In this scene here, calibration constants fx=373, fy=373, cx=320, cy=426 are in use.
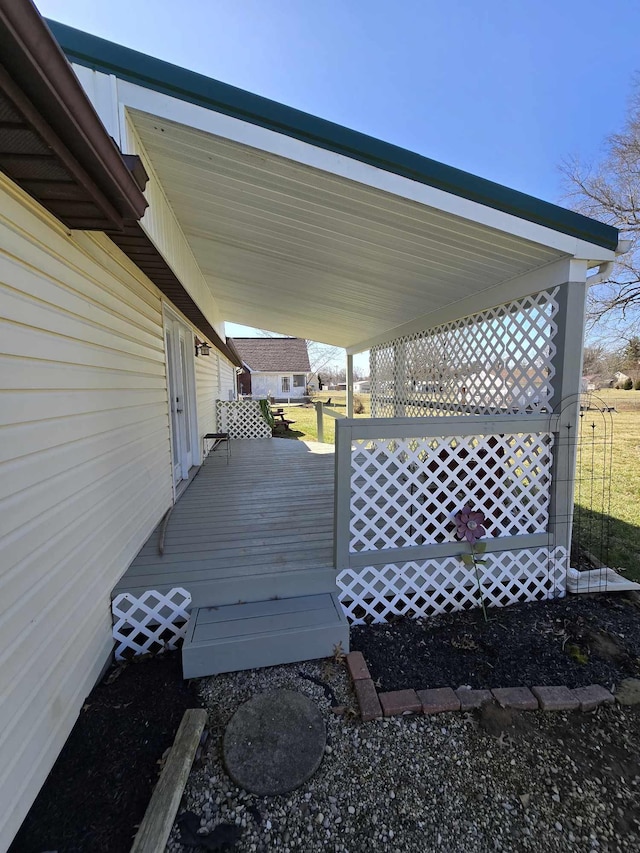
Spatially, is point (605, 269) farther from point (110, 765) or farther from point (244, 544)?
point (110, 765)

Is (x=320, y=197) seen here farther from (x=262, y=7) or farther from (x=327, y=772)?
(x=327, y=772)

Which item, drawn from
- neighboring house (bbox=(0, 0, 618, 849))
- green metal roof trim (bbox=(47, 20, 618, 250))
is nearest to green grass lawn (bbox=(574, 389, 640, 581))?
neighboring house (bbox=(0, 0, 618, 849))

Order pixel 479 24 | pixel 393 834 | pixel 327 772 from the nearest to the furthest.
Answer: pixel 393 834 < pixel 327 772 < pixel 479 24

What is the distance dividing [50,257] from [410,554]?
3.01 m

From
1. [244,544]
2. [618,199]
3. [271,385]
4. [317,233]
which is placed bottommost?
[244,544]

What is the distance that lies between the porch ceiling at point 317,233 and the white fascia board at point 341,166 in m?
0.05

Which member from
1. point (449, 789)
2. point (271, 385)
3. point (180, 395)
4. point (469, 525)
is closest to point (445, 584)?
point (469, 525)

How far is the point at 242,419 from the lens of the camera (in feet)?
31.8

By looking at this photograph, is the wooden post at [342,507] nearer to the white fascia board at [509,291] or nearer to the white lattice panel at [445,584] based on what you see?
the white lattice panel at [445,584]

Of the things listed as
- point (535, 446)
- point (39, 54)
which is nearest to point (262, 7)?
point (39, 54)

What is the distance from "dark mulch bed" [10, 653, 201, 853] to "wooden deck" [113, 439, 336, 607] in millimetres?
530

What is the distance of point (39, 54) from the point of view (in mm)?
1042

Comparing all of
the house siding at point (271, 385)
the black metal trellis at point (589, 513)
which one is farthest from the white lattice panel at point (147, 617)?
the house siding at point (271, 385)

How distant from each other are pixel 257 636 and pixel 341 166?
3041 millimetres
